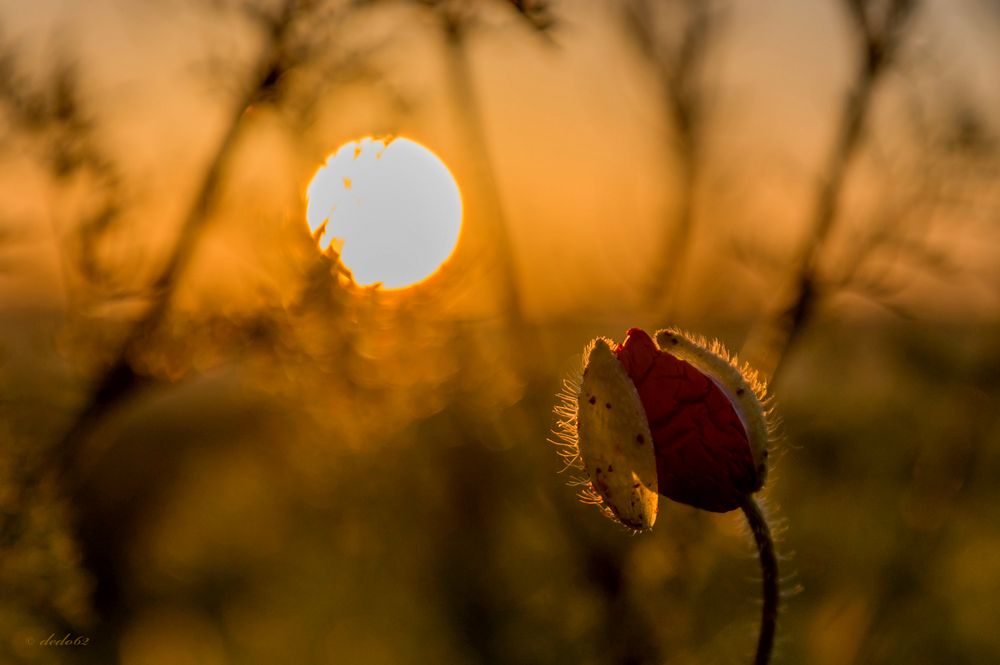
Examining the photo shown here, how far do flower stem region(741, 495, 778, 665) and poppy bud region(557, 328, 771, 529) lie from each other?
8 cm

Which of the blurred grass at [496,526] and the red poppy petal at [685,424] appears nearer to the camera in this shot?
the red poppy petal at [685,424]

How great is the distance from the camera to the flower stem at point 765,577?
1479 millimetres

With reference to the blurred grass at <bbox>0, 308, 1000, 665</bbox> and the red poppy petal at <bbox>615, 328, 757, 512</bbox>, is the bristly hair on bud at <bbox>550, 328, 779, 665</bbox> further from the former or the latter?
the blurred grass at <bbox>0, 308, 1000, 665</bbox>

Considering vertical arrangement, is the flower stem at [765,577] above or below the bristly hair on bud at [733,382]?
below

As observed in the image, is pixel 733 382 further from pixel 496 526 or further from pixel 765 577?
pixel 496 526

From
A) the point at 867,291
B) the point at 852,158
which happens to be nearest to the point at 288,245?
the point at 852,158

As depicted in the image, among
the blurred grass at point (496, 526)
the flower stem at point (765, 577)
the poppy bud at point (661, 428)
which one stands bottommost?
the blurred grass at point (496, 526)

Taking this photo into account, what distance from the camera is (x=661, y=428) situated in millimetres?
1397

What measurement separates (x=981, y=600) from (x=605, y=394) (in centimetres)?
462

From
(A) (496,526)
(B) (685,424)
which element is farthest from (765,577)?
(A) (496,526)

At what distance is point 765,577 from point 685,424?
0.33m

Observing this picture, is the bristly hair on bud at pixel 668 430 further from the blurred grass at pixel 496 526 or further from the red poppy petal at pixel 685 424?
the blurred grass at pixel 496 526

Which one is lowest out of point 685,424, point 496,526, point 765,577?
point 496,526

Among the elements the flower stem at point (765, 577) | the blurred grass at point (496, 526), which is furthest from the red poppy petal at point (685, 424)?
the blurred grass at point (496, 526)
